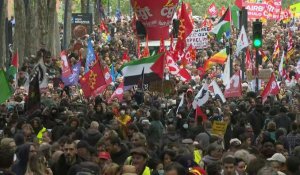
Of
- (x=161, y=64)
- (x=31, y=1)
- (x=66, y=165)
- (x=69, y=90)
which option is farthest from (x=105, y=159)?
(x=31, y=1)

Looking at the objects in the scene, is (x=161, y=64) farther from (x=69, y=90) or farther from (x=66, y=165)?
(x=66, y=165)

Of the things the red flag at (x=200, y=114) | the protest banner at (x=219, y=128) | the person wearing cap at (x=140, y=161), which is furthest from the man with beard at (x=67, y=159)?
the red flag at (x=200, y=114)

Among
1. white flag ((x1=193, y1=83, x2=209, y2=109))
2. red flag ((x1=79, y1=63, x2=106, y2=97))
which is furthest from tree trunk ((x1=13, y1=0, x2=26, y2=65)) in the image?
white flag ((x1=193, y1=83, x2=209, y2=109))

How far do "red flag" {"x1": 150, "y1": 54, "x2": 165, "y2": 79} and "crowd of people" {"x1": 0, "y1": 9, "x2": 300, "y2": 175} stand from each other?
760mm

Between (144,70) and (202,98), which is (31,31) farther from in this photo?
(144,70)

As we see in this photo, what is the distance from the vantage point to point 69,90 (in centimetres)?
3116

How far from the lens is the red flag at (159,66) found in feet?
82.0

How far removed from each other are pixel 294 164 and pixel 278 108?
10.8 metres

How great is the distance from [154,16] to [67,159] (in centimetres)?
2067

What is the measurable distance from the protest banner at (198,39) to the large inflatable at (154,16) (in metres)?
2.51

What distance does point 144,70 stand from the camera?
82.2ft

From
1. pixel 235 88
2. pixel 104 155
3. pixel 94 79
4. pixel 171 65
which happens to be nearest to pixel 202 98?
pixel 94 79

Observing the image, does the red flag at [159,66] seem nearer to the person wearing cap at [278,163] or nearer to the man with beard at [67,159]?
the man with beard at [67,159]

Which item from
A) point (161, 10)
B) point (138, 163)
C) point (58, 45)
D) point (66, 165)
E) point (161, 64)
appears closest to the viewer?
point (138, 163)
